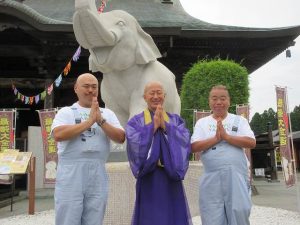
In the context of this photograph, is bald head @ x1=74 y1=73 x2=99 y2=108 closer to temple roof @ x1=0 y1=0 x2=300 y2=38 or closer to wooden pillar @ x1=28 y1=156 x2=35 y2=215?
wooden pillar @ x1=28 y1=156 x2=35 y2=215

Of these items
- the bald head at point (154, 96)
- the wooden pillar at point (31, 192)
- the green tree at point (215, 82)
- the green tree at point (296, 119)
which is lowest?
the wooden pillar at point (31, 192)

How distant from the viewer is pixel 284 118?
21.8 feet

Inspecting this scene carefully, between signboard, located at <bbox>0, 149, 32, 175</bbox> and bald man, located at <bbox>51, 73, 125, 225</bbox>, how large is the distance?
167 inches

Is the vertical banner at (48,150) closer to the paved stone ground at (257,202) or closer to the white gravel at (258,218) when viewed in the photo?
the paved stone ground at (257,202)

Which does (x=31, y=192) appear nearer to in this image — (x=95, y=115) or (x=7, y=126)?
(x=7, y=126)

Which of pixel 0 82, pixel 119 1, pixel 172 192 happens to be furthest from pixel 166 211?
pixel 119 1

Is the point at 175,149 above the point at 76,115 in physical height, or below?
below

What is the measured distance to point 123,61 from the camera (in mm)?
3900

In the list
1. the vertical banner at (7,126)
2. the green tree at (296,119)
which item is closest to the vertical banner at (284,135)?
the vertical banner at (7,126)

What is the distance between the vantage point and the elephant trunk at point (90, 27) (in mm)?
3328

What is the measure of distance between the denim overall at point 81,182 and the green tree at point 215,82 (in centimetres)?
599

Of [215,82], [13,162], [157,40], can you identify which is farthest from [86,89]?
[157,40]

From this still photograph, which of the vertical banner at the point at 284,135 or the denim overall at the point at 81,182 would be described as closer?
the denim overall at the point at 81,182

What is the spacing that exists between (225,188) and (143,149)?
69cm
